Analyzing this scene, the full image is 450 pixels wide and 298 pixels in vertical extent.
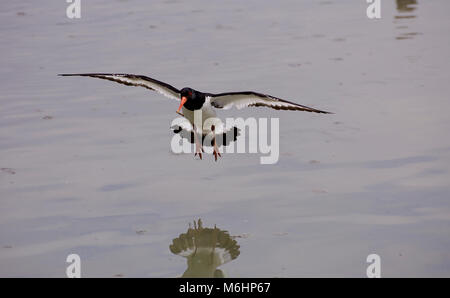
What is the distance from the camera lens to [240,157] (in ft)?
28.1

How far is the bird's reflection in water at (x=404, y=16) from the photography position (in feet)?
44.0

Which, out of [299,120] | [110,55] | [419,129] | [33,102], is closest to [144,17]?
[110,55]

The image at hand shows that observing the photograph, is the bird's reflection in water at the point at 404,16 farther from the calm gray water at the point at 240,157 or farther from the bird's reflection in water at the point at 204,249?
the bird's reflection in water at the point at 204,249

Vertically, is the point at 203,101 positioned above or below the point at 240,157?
above

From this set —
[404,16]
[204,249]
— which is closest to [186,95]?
[204,249]

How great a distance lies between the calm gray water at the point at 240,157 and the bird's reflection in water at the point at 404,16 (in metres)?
0.10

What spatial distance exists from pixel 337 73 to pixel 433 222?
16.2ft

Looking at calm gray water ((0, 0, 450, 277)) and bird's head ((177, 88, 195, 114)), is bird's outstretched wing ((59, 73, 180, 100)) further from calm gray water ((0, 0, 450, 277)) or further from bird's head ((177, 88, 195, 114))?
calm gray water ((0, 0, 450, 277))

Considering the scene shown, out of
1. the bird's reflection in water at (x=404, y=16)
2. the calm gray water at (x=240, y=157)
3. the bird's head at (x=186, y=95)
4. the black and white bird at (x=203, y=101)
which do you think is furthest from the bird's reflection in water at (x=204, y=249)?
the bird's reflection in water at (x=404, y=16)

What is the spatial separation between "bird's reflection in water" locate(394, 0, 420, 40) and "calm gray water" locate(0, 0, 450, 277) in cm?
10

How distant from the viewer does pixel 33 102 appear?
10547 millimetres

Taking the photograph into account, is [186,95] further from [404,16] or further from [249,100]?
[404,16]

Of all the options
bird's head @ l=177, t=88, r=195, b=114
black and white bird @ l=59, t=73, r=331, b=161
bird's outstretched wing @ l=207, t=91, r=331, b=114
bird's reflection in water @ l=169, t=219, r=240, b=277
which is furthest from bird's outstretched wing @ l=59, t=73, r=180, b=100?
bird's reflection in water @ l=169, t=219, r=240, b=277

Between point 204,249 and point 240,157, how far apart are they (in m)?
2.10
